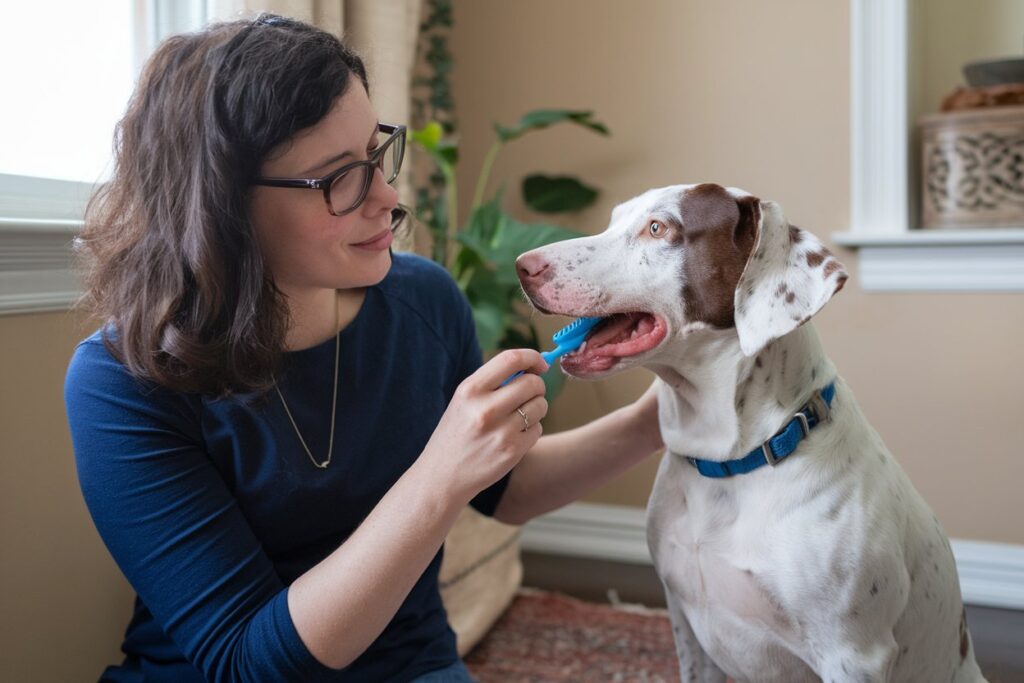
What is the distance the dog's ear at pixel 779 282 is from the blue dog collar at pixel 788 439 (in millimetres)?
110

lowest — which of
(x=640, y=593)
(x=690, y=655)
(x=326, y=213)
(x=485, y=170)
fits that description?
(x=640, y=593)

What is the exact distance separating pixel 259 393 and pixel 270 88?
0.36m

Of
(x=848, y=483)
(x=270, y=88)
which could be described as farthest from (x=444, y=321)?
(x=848, y=483)

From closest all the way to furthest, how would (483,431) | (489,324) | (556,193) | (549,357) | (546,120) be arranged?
1. (483,431)
2. (549,357)
3. (489,324)
4. (546,120)
5. (556,193)

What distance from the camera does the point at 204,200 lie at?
106 centimetres

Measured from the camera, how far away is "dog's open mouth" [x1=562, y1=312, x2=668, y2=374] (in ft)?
3.55

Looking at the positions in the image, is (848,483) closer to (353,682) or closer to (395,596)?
(395,596)

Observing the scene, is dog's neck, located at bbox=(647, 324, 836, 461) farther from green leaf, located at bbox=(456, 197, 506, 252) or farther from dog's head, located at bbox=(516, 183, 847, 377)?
green leaf, located at bbox=(456, 197, 506, 252)

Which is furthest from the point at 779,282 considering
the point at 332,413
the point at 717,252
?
the point at 332,413

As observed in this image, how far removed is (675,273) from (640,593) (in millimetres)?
1594

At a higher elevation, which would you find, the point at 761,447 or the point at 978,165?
the point at 978,165

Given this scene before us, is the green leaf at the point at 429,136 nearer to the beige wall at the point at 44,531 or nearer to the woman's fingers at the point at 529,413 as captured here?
the beige wall at the point at 44,531

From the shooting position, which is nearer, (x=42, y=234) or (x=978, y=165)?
(x=42, y=234)

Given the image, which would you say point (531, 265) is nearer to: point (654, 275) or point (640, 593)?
point (654, 275)
